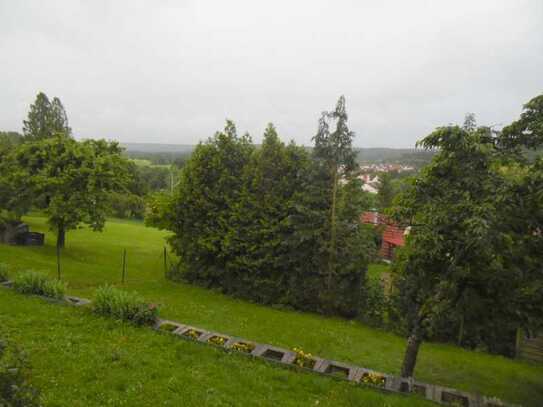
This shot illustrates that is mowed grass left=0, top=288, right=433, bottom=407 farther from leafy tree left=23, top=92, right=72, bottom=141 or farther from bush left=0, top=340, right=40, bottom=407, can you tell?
leafy tree left=23, top=92, right=72, bottom=141

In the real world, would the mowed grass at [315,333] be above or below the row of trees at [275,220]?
below

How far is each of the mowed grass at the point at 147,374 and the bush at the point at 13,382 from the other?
198cm

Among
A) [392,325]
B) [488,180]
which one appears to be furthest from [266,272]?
[488,180]

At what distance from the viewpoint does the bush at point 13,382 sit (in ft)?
11.6

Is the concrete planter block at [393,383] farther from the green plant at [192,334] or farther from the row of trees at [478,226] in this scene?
the green plant at [192,334]

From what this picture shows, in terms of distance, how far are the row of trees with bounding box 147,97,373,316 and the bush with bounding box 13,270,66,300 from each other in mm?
5993

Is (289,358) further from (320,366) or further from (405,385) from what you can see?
(405,385)

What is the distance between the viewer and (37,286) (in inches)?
405

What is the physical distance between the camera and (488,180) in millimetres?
6434

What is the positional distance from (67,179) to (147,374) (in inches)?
629

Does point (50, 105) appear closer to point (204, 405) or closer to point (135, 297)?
point (135, 297)

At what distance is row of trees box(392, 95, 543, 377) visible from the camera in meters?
6.24

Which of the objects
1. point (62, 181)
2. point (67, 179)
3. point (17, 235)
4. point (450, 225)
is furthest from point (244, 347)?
point (17, 235)

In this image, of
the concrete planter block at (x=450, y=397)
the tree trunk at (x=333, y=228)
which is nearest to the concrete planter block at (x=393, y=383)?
the concrete planter block at (x=450, y=397)
